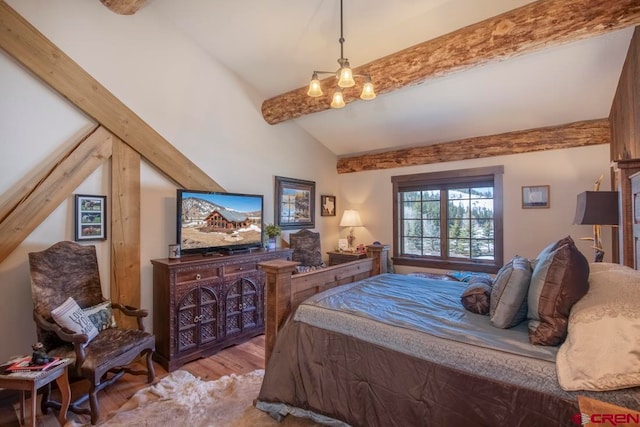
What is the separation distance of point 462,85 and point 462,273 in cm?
249

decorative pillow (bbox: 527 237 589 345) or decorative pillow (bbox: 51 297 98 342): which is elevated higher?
decorative pillow (bbox: 527 237 589 345)

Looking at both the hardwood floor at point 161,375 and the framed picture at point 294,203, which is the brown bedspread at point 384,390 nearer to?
the hardwood floor at point 161,375

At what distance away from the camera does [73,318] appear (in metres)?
2.27

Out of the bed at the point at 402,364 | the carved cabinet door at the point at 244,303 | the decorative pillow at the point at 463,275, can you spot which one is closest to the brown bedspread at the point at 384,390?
the bed at the point at 402,364

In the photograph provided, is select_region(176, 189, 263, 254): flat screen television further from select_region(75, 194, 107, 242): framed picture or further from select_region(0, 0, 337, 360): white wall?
select_region(75, 194, 107, 242): framed picture

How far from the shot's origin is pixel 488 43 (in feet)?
8.32

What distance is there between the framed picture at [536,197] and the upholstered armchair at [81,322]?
446 cm

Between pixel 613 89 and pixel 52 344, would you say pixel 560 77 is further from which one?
pixel 52 344

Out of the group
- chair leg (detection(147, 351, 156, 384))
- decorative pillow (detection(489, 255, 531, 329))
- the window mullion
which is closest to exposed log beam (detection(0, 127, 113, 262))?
chair leg (detection(147, 351, 156, 384))

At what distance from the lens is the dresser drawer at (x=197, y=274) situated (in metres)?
2.95

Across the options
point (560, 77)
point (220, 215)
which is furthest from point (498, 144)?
point (220, 215)

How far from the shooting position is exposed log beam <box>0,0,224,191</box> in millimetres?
2420

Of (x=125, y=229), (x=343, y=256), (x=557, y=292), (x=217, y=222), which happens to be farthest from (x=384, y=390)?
(x=343, y=256)

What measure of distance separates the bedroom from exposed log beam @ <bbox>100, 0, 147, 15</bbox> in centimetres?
8
